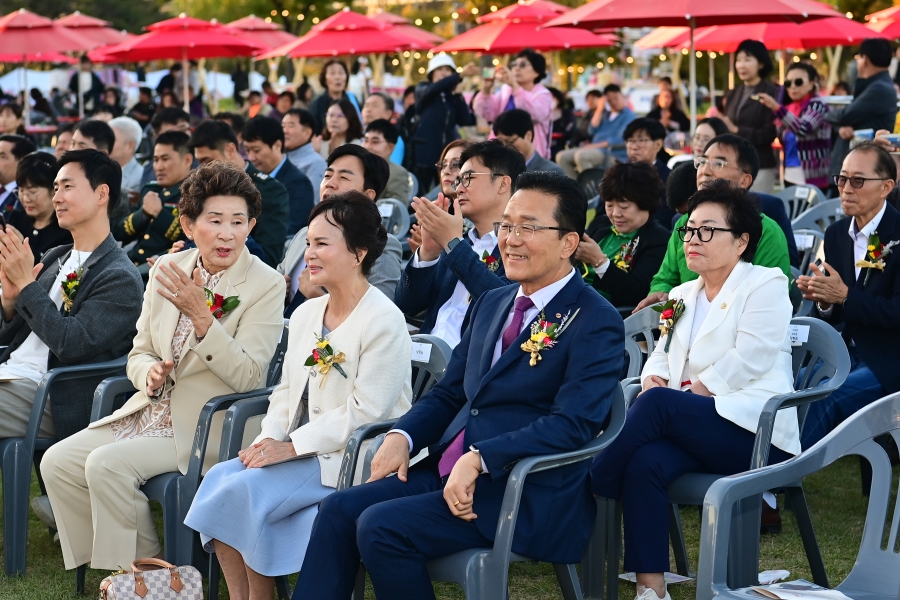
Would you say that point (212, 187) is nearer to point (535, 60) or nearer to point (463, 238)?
point (463, 238)

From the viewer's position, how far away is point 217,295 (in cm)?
408

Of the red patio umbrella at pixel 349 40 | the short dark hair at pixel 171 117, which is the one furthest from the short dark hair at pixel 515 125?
the red patio umbrella at pixel 349 40

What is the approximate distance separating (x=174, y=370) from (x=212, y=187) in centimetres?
67

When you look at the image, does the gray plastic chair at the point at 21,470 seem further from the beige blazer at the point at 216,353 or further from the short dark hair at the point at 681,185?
the short dark hair at the point at 681,185

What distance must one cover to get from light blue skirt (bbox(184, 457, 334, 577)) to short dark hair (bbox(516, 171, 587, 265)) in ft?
3.73

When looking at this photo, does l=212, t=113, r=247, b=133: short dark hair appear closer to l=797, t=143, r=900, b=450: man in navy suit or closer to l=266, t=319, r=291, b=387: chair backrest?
l=266, t=319, r=291, b=387: chair backrest

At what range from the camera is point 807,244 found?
18.7 feet

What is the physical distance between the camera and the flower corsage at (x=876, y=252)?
4.58 meters

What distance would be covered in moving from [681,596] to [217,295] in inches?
75.9

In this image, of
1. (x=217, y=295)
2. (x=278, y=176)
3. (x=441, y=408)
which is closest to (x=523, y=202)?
(x=441, y=408)

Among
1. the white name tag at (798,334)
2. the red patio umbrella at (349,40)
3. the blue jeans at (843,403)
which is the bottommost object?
the blue jeans at (843,403)

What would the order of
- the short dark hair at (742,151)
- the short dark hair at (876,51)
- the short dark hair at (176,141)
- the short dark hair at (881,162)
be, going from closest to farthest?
the short dark hair at (881,162)
the short dark hair at (742,151)
the short dark hair at (176,141)
the short dark hair at (876,51)

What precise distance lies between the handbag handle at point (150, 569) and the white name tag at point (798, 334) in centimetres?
219

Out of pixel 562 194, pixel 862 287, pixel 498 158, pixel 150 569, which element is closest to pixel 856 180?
pixel 862 287
